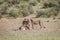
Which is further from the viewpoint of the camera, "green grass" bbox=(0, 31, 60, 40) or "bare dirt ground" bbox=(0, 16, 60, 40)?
"bare dirt ground" bbox=(0, 16, 60, 40)

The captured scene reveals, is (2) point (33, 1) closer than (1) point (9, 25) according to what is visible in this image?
No

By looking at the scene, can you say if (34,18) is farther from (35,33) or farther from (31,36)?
(31,36)

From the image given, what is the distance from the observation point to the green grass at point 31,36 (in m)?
16.9

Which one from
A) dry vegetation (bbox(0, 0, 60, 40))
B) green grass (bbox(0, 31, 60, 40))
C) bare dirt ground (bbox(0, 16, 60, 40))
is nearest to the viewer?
green grass (bbox(0, 31, 60, 40))

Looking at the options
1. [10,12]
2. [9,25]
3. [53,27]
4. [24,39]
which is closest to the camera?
[24,39]

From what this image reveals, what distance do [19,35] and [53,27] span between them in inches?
161

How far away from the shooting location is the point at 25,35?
59.5 ft

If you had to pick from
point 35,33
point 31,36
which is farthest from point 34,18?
point 31,36

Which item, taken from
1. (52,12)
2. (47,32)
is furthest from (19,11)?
(47,32)

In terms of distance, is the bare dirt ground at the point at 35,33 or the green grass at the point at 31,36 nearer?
the green grass at the point at 31,36

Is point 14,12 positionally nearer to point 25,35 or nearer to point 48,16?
point 48,16

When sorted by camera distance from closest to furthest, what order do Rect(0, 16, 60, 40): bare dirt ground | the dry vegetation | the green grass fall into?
the green grass
Rect(0, 16, 60, 40): bare dirt ground
the dry vegetation

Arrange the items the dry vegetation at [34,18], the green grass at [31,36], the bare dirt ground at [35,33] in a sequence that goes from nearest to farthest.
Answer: the green grass at [31,36] → the bare dirt ground at [35,33] → the dry vegetation at [34,18]

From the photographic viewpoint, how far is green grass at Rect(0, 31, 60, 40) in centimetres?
1693
